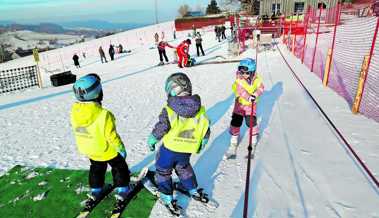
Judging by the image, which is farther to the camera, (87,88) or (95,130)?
(95,130)

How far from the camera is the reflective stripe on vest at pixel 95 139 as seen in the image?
3139 millimetres

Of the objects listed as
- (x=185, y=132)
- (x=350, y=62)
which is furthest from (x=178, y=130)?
(x=350, y=62)

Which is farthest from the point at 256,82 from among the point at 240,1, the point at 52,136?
the point at 240,1

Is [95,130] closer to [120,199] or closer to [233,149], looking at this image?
[120,199]

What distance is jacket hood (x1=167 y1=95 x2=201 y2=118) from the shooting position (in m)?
3.03

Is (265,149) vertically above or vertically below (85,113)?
below

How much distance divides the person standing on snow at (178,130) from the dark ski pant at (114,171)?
456 millimetres

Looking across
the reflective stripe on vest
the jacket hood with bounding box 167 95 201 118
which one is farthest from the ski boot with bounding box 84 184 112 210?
the jacket hood with bounding box 167 95 201 118

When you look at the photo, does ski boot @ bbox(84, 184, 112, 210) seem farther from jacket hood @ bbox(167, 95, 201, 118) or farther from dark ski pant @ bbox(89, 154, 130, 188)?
jacket hood @ bbox(167, 95, 201, 118)

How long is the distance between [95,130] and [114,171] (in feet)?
2.45

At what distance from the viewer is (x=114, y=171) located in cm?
364

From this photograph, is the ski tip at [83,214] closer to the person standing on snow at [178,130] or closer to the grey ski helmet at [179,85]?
the person standing on snow at [178,130]

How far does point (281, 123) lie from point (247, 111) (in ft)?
6.41

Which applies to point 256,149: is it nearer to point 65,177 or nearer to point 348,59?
point 65,177
